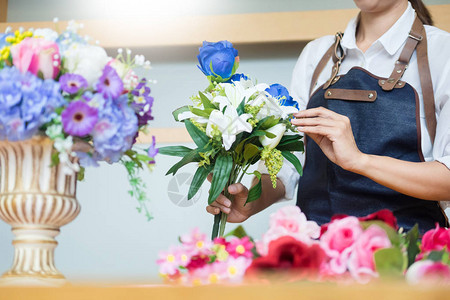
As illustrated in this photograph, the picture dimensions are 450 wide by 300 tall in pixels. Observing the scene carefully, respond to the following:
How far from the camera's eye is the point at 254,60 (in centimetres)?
255

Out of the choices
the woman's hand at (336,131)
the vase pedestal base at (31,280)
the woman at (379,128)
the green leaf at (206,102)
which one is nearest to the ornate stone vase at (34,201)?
the vase pedestal base at (31,280)

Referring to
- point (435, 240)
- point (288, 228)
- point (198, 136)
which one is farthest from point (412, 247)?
point (198, 136)

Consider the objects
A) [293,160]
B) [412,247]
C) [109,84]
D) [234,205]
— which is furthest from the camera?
[234,205]

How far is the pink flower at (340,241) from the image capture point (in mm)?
843

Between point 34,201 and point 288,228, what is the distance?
1.36ft

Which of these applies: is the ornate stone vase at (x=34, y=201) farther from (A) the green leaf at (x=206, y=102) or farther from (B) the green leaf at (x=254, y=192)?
(B) the green leaf at (x=254, y=192)

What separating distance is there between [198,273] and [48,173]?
315 mm

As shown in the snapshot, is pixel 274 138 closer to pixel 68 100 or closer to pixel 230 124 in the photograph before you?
pixel 230 124

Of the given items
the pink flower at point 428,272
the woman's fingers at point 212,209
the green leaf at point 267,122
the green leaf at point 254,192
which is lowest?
the pink flower at point 428,272

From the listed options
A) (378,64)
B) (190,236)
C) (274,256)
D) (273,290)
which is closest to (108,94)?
(190,236)

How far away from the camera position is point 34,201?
968 millimetres

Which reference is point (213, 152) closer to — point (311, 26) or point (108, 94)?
point (108, 94)

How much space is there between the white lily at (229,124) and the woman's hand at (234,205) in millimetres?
189

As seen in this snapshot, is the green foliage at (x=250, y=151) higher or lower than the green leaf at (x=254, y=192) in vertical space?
higher
